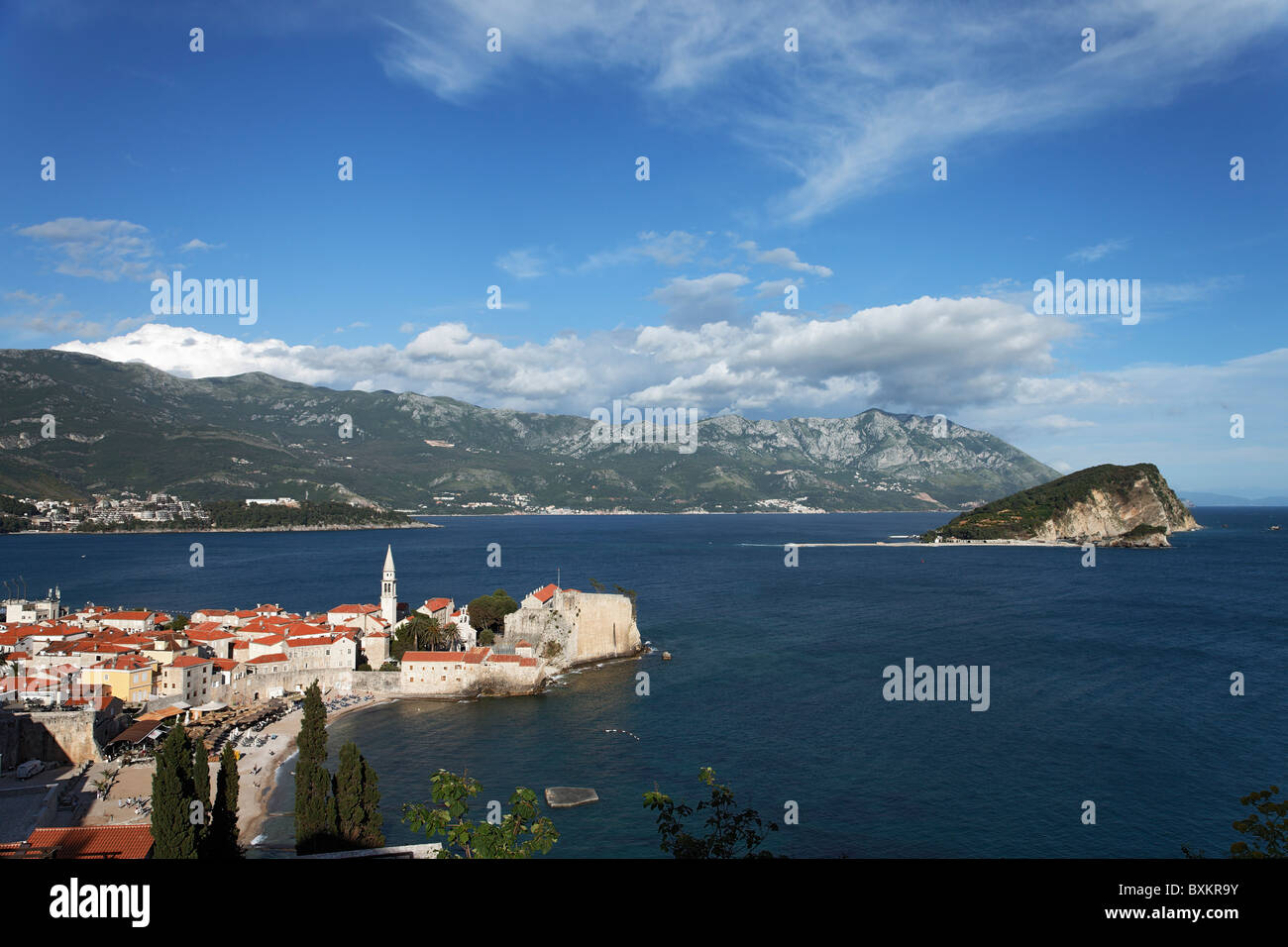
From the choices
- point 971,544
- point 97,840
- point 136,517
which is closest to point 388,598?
point 97,840

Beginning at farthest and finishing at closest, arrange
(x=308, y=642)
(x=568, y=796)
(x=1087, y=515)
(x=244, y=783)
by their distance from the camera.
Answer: (x=1087, y=515) → (x=308, y=642) → (x=244, y=783) → (x=568, y=796)

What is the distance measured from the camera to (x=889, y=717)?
40.1 meters

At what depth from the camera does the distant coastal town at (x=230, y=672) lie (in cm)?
3167

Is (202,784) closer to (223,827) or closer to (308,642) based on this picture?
(223,827)

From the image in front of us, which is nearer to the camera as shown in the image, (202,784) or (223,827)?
(223,827)

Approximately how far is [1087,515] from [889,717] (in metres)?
136

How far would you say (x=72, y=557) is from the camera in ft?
401

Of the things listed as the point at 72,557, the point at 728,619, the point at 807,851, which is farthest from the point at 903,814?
the point at 72,557

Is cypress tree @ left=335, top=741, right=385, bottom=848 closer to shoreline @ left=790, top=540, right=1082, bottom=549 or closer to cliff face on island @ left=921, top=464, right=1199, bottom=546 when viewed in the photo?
shoreline @ left=790, top=540, right=1082, bottom=549

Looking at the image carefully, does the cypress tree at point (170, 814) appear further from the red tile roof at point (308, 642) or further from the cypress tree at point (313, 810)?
the red tile roof at point (308, 642)

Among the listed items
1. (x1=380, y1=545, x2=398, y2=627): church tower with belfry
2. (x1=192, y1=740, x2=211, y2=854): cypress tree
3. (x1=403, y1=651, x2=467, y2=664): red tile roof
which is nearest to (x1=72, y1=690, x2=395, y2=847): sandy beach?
(x1=192, y1=740, x2=211, y2=854): cypress tree

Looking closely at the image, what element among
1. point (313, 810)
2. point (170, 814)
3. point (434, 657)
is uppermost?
point (170, 814)
